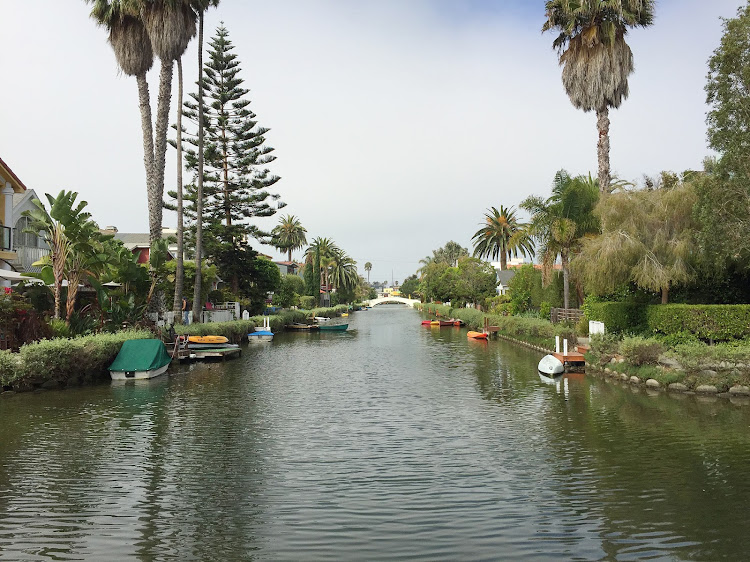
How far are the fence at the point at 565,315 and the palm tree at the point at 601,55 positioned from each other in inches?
316

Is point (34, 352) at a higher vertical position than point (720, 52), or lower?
lower

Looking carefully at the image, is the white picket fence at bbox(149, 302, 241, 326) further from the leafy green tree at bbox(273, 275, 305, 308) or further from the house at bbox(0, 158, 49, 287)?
the leafy green tree at bbox(273, 275, 305, 308)

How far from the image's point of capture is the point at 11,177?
3184 centimetres

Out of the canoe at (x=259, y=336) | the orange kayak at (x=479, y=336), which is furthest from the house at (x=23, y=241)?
the orange kayak at (x=479, y=336)

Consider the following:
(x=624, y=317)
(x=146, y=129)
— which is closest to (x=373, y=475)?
(x=624, y=317)

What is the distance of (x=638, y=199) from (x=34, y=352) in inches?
968

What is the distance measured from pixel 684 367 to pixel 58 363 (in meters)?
21.7

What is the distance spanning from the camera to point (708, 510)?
31.8 feet

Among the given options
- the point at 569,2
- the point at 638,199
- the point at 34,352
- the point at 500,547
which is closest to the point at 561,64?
the point at 569,2

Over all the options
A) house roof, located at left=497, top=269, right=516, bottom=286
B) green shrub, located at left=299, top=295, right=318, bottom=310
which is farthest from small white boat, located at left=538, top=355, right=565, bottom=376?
green shrub, located at left=299, top=295, right=318, bottom=310

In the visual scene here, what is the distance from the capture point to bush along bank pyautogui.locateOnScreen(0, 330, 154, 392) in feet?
69.3

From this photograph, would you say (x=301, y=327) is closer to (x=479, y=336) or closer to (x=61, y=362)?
(x=479, y=336)

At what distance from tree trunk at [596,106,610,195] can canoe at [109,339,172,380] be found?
2342 centimetres

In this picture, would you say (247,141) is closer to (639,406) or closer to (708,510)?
(639,406)
